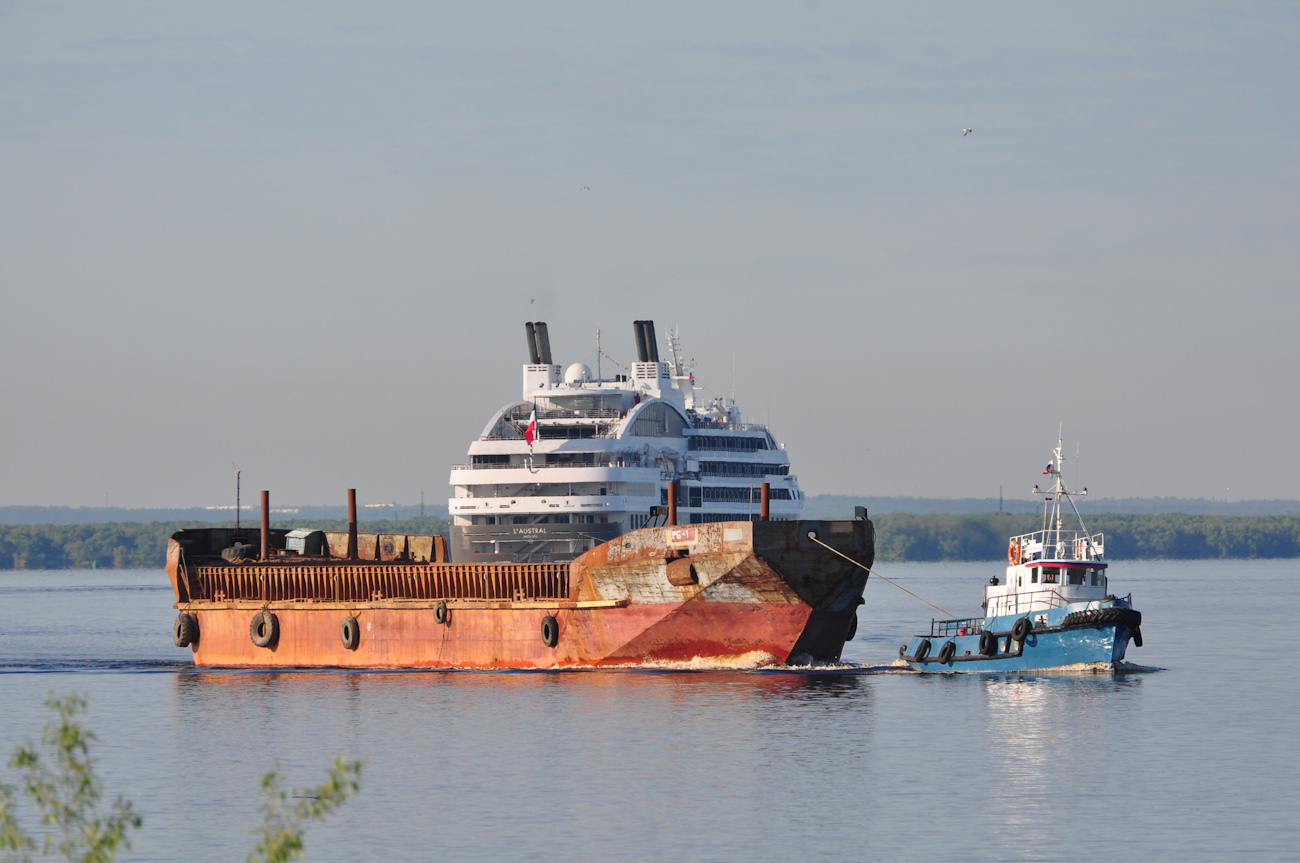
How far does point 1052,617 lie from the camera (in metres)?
44.6

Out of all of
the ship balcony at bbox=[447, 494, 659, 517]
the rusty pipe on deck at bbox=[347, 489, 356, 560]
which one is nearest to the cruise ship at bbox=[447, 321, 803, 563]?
the ship balcony at bbox=[447, 494, 659, 517]

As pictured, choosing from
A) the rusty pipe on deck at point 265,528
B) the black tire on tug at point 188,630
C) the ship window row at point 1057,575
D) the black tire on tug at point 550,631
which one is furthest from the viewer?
the rusty pipe on deck at point 265,528

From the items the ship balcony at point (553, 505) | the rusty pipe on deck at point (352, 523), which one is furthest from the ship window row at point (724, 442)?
the rusty pipe on deck at point (352, 523)

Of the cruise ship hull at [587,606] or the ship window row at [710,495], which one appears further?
the ship window row at [710,495]

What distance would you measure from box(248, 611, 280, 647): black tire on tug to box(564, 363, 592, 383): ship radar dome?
2569cm

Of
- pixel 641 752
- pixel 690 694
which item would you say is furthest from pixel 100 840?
pixel 690 694

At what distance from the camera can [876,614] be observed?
89125 mm

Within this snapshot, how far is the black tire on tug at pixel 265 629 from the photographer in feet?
168

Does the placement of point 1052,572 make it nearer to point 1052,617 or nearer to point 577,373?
point 1052,617

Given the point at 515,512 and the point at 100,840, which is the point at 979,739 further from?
the point at 515,512

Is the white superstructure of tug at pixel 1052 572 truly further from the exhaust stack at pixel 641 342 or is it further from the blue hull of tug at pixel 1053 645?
the exhaust stack at pixel 641 342

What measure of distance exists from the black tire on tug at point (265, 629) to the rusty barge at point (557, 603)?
0.15ft

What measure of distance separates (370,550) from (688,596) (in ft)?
75.7

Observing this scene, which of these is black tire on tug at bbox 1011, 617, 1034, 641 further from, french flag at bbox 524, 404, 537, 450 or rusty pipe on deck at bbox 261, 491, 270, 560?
french flag at bbox 524, 404, 537, 450
